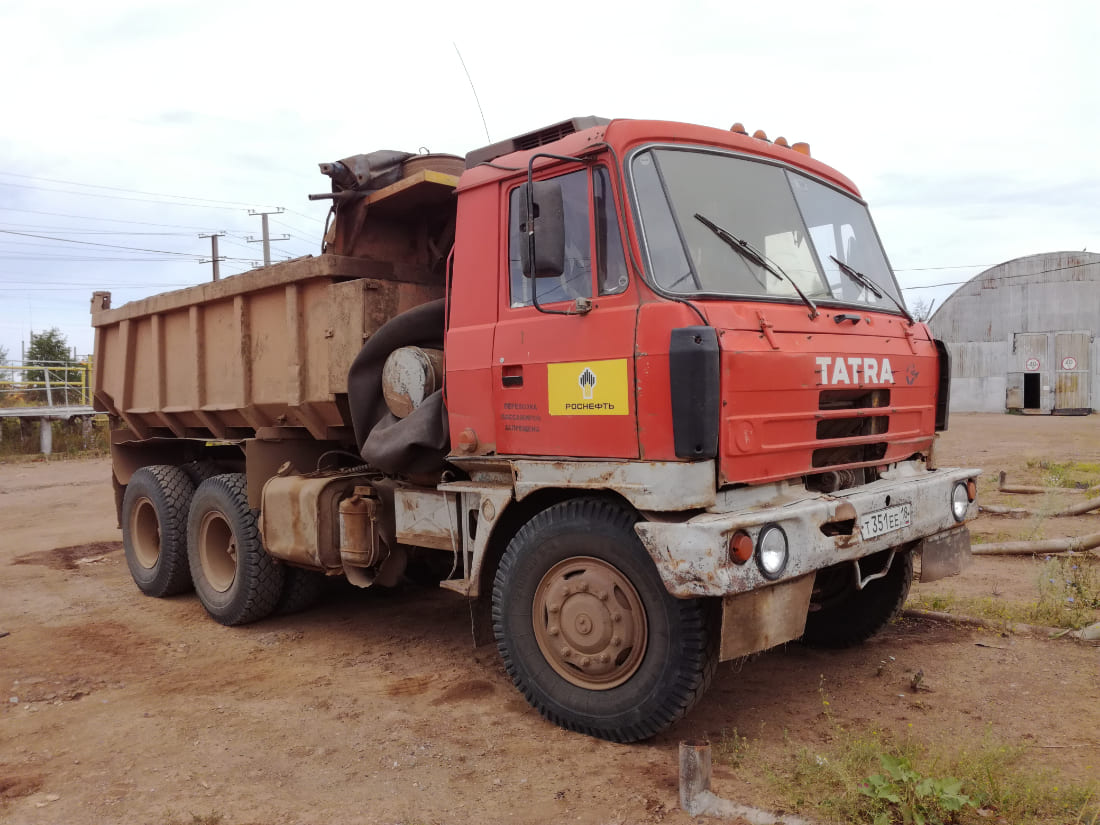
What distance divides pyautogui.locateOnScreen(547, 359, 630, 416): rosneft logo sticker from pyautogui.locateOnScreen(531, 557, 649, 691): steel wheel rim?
667mm

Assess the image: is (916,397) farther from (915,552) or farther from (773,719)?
(773,719)

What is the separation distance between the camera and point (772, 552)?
3.46 m

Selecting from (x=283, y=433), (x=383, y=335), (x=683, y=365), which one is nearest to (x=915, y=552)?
(x=683, y=365)

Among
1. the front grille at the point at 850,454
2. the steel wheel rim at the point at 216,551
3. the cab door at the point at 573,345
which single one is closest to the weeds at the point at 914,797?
the front grille at the point at 850,454

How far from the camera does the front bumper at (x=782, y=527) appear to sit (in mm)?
3324

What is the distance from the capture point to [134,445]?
790 centimetres

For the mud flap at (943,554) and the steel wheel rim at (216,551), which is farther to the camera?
the steel wheel rim at (216,551)

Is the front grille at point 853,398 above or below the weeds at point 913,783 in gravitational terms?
above

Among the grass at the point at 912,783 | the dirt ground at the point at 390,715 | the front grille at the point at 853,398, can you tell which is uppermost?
the front grille at the point at 853,398

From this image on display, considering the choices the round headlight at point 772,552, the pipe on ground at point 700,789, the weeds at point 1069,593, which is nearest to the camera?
→ the pipe on ground at point 700,789

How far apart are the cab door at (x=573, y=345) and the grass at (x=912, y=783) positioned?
139 cm

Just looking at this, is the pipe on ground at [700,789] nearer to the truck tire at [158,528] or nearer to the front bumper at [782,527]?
the front bumper at [782,527]

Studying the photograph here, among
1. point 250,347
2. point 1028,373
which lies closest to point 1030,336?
point 1028,373

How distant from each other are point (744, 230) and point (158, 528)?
5547 millimetres
